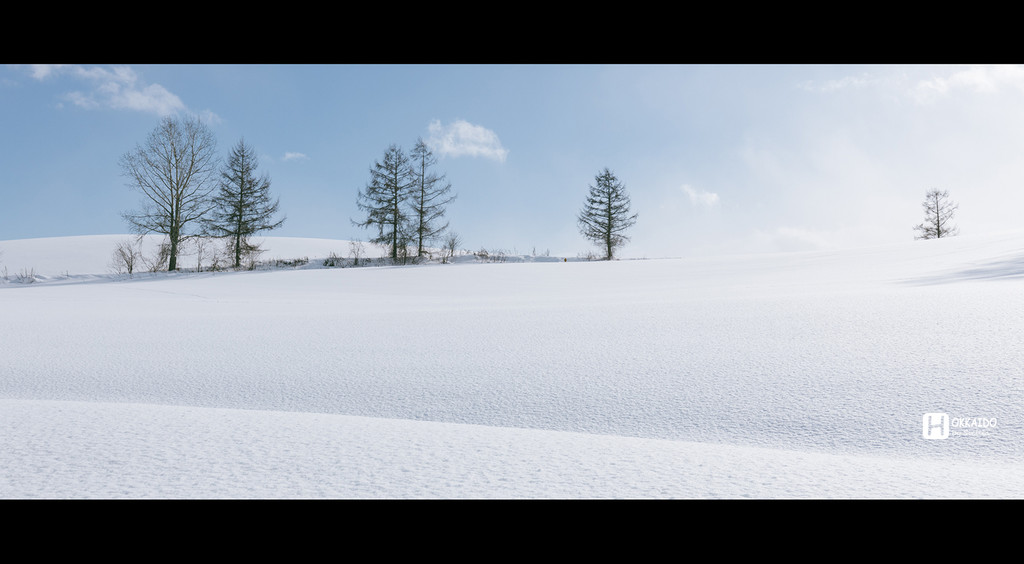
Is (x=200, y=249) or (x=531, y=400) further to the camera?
(x=200, y=249)

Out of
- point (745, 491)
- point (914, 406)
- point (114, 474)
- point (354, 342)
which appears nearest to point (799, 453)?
point (745, 491)

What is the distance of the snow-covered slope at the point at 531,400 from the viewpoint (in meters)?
1.66

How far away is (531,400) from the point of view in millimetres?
3074

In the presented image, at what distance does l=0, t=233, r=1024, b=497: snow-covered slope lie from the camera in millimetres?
1662

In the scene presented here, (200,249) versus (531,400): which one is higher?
(200,249)

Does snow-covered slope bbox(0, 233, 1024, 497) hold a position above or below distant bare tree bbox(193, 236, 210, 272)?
below

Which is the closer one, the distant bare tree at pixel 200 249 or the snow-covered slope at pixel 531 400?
the snow-covered slope at pixel 531 400

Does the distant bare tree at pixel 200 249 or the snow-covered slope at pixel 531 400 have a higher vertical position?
the distant bare tree at pixel 200 249

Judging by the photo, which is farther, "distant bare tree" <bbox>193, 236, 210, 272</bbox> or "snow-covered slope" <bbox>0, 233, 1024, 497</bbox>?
"distant bare tree" <bbox>193, 236, 210, 272</bbox>
